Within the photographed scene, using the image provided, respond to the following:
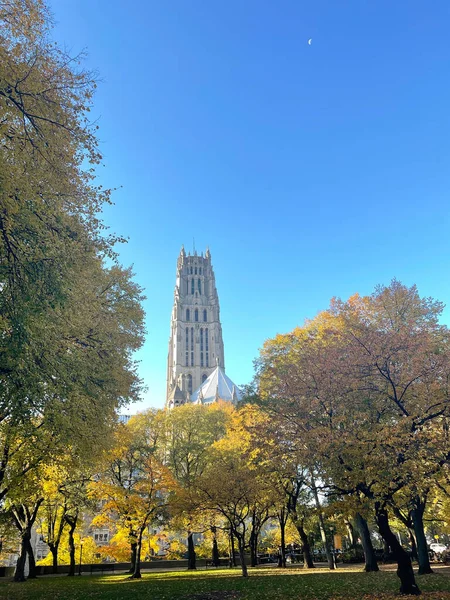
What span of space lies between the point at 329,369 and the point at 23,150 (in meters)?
10.8

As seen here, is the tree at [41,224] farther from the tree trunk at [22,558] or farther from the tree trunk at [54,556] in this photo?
the tree trunk at [54,556]

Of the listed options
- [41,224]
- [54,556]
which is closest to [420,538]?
[41,224]

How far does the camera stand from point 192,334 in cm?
9025

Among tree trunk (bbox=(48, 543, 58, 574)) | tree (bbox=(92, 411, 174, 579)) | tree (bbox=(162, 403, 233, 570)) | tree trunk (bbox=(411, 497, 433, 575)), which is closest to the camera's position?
tree trunk (bbox=(411, 497, 433, 575))

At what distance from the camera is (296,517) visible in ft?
78.4

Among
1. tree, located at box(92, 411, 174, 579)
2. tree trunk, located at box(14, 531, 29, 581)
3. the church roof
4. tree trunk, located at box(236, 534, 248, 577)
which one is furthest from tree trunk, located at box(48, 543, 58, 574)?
the church roof

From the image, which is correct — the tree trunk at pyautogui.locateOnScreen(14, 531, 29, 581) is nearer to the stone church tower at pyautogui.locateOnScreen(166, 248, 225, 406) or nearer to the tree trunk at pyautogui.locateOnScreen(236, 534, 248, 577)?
the tree trunk at pyautogui.locateOnScreen(236, 534, 248, 577)

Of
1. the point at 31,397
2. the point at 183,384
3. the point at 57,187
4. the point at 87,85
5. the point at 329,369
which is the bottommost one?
the point at 31,397

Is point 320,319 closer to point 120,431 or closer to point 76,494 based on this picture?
point 120,431

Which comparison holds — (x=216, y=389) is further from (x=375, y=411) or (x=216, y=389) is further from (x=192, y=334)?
(x=375, y=411)

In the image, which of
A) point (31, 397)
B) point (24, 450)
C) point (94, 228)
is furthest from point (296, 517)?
point (94, 228)

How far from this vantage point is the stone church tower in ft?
278

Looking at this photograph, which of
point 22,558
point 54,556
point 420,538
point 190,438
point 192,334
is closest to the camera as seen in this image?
point 420,538

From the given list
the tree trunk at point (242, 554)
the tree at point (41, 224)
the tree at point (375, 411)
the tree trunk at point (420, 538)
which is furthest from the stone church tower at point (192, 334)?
the tree at point (41, 224)
